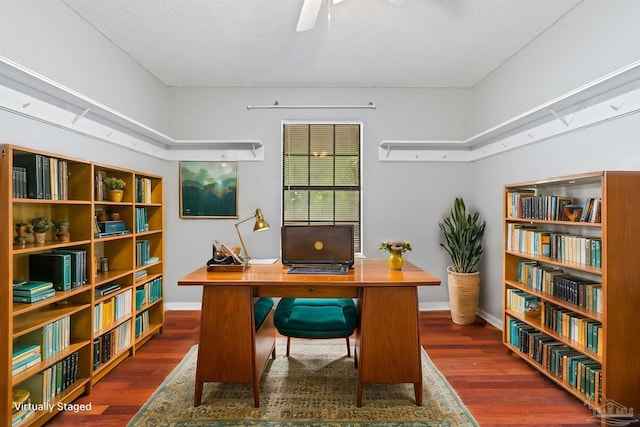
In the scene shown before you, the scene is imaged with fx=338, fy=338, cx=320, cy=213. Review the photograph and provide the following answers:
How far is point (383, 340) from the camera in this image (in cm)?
228

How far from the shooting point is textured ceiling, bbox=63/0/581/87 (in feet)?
8.93

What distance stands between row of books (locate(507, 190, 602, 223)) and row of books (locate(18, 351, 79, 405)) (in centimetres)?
365

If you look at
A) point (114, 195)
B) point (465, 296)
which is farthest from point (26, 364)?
point (465, 296)

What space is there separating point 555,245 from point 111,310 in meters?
3.61

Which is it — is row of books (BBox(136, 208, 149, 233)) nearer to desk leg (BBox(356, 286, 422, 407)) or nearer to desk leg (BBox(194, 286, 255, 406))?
desk leg (BBox(194, 286, 255, 406))

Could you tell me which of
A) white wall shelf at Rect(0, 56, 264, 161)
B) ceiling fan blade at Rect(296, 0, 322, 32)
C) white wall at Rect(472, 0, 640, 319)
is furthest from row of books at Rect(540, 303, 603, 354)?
white wall shelf at Rect(0, 56, 264, 161)

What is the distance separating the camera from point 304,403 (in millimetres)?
2340

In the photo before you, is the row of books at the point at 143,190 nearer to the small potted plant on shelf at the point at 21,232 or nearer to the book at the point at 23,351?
the small potted plant on shelf at the point at 21,232

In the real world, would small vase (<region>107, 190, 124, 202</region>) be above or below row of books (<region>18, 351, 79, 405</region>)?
above

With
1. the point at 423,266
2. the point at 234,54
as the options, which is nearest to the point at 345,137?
the point at 234,54

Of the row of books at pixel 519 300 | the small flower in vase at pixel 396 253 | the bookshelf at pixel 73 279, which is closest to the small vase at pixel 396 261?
the small flower in vase at pixel 396 253

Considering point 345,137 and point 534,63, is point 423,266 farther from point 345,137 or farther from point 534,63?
point 534,63

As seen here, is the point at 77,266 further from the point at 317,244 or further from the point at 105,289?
the point at 317,244

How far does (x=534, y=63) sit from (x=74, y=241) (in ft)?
13.8
